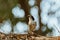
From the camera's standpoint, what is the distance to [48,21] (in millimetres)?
5254

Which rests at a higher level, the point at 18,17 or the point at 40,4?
the point at 40,4

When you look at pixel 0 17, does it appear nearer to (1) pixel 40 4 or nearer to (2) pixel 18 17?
(2) pixel 18 17

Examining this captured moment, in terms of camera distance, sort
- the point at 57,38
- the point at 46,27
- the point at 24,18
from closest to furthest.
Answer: the point at 57,38
the point at 24,18
the point at 46,27

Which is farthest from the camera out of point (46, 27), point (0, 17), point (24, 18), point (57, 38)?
point (46, 27)

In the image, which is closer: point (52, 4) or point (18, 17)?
point (18, 17)

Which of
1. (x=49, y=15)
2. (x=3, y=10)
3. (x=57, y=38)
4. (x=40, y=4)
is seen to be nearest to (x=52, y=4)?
(x=49, y=15)

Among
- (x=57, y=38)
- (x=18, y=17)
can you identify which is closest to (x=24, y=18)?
(x=18, y=17)

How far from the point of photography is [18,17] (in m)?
4.93

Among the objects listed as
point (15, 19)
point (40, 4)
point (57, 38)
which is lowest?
point (57, 38)

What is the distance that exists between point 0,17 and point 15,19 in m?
0.58

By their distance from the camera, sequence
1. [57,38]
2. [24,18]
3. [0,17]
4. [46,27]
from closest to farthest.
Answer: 1. [57,38]
2. [0,17]
3. [24,18]
4. [46,27]

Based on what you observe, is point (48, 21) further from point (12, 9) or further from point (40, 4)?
point (12, 9)

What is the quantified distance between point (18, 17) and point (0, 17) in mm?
654

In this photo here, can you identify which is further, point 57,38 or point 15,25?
point 15,25
